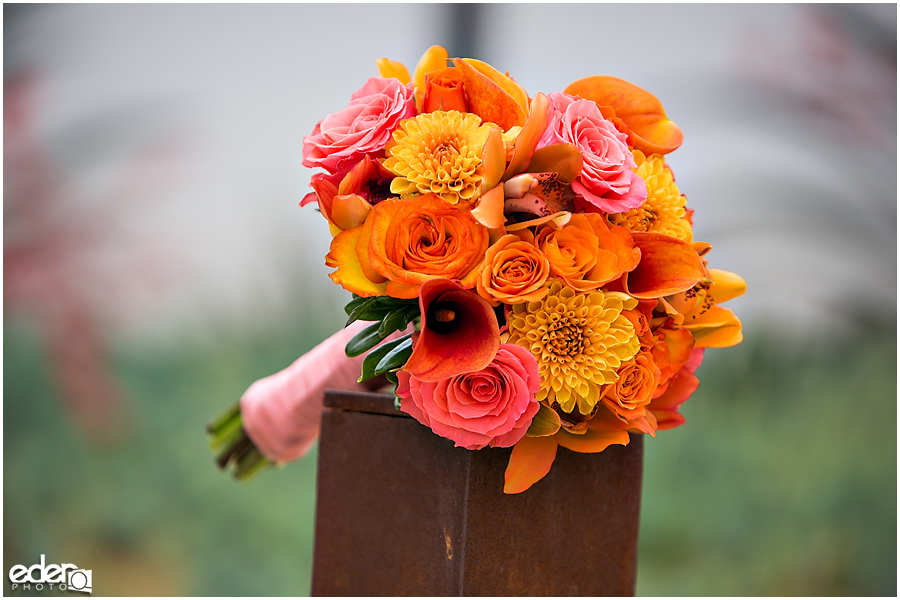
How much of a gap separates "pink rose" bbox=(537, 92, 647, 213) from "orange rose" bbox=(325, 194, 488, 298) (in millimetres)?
81

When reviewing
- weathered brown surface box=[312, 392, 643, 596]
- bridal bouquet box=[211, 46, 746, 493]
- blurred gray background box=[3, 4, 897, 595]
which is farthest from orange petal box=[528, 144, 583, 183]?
blurred gray background box=[3, 4, 897, 595]

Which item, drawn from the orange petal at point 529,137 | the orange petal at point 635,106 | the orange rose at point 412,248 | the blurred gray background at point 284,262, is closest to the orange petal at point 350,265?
the orange rose at point 412,248

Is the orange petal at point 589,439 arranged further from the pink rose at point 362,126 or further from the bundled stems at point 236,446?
the bundled stems at point 236,446

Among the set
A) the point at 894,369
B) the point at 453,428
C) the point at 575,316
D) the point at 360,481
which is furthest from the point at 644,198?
the point at 894,369

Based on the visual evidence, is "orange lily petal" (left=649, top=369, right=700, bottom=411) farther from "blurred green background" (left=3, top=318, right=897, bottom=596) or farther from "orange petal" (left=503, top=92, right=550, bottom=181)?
"blurred green background" (left=3, top=318, right=897, bottom=596)

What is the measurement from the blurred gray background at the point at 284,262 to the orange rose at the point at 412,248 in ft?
2.69

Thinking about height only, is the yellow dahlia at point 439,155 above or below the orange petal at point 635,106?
below

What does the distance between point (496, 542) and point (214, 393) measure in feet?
2.84

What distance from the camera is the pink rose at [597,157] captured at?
44 cm

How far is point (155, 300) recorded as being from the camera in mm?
1229

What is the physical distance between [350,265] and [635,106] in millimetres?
262

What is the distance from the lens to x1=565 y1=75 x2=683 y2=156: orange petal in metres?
0.52

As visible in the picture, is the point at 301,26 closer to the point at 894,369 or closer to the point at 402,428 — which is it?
the point at 402,428

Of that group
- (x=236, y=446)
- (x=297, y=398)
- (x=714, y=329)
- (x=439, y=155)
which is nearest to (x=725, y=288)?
(x=714, y=329)
